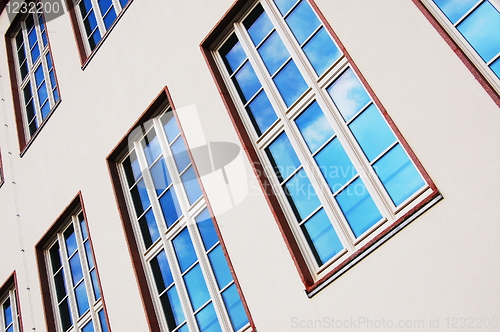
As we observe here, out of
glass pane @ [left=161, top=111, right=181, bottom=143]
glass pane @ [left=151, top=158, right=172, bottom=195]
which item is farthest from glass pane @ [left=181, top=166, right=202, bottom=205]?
glass pane @ [left=161, top=111, right=181, bottom=143]

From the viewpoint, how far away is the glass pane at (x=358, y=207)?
227 inches

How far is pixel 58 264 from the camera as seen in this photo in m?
10.3

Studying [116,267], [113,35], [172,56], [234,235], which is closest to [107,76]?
[113,35]

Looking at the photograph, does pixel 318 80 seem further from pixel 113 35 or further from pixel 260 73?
pixel 113 35

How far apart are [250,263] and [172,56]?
3585 mm

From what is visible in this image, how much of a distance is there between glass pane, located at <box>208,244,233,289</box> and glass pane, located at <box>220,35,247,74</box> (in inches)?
97.2

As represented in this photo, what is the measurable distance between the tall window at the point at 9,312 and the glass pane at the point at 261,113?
6.55m

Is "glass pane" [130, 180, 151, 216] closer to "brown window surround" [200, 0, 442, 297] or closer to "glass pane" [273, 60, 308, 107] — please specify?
"brown window surround" [200, 0, 442, 297]

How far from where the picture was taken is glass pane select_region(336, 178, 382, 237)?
5.77m

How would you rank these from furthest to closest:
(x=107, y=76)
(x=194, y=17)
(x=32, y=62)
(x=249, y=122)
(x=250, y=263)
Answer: (x=32, y=62) < (x=107, y=76) < (x=194, y=17) < (x=249, y=122) < (x=250, y=263)

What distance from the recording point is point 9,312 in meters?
11.2

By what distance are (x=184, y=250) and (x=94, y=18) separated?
5.58m

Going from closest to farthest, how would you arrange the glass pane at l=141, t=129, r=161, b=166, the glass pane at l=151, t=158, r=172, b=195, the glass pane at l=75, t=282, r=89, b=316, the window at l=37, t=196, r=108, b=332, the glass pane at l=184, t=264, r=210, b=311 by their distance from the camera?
the glass pane at l=184, t=264, r=210, b=311, the glass pane at l=151, t=158, r=172, b=195, the glass pane at l=141, t=129, r=161, b=166, the window at l=37, t=196, r=108, b=332, the glass pane at l=75, t=282, r=89, b=316

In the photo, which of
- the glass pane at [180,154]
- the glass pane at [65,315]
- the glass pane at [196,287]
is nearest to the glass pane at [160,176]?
the glass pane at [180,154]
